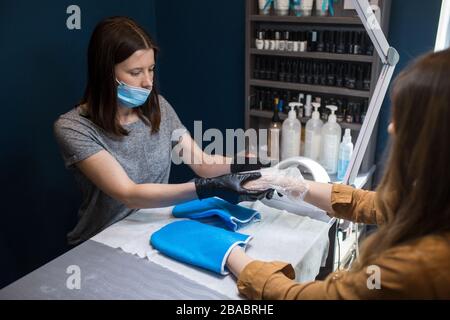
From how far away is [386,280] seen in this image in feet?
2.39

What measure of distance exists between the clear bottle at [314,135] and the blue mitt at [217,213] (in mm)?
633

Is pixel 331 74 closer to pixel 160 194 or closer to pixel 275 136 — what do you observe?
pixel 275 136

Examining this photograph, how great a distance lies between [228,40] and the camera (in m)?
2.21

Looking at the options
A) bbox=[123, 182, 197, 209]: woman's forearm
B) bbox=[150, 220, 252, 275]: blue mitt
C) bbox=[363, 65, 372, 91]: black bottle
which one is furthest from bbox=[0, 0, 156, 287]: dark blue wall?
bbox=[363, 65, 372, 91]: black bottle

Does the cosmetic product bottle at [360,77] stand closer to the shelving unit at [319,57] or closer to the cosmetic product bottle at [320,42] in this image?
the shelving unit at [319,57]

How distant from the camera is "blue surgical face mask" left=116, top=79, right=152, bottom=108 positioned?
1430 mm

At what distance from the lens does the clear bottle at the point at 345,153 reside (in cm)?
168

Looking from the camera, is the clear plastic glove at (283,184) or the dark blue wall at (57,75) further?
the dark blue wall at (57,75)

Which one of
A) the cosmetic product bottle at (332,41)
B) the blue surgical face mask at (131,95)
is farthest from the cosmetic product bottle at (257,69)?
the blue surgical face mask at (131,95)

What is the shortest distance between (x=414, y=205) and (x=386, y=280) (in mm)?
137

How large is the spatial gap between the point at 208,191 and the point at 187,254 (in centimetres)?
27
